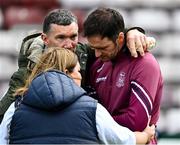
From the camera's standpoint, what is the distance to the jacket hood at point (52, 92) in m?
4.10

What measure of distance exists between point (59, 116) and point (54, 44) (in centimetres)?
97

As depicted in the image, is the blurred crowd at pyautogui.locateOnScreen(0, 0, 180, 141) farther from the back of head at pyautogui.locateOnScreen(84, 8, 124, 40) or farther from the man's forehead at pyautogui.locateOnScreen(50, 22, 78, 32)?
the back of head at pyautogui.locateOnScreen(84, 8, 124, 40)

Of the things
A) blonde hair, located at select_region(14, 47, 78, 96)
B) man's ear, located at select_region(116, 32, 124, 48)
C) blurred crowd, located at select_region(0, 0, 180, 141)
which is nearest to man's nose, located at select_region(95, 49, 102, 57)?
man's ear, located at select_region(116, 32, 124, 48)

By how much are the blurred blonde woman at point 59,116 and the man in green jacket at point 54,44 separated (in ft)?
2.38

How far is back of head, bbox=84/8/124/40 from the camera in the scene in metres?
4.80

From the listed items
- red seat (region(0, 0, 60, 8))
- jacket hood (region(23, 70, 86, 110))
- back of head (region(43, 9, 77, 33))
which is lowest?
red seat (region(0, 0, 60, 8))

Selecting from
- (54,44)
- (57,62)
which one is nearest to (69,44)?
(54,44)

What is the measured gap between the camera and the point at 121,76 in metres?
4.80

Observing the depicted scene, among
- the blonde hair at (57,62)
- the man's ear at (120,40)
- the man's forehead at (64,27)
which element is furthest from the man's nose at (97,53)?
the blonde hair at (57,62)

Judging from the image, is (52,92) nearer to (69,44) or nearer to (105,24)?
(105,24)

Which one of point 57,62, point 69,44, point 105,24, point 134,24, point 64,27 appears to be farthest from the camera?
point 134,24

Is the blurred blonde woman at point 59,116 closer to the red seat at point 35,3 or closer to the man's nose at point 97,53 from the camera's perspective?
the man's nose at point 97,53

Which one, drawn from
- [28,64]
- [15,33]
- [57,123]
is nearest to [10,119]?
[57,123]

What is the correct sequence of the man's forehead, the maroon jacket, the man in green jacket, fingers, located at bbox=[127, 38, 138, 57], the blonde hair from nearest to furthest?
the blonde hair → the maroon jacket → fingers, located at bbox=[127, 38, 138, 57] → the man in green jacket → the man's forehead
